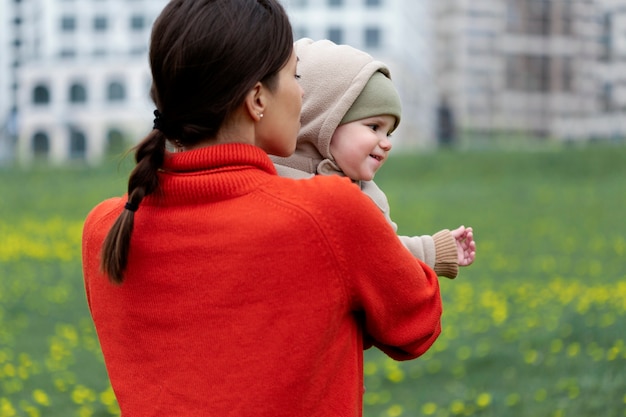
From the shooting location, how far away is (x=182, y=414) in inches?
67.9

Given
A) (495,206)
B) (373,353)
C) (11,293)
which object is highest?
(373,353)

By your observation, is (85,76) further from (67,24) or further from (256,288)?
(256,288)

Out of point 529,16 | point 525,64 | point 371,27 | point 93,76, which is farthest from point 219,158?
point 529,16

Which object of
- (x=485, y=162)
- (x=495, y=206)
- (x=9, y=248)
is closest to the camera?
(x=9, y=248)

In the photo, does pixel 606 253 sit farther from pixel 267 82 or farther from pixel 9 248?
pixel 267 82

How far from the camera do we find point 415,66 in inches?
2224

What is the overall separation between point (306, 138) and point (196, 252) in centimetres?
45

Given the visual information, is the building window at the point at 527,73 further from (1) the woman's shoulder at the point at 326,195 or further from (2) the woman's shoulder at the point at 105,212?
(1) the woman's shoulder at the point at 326,195

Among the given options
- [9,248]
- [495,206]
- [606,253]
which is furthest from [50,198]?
[606,253]

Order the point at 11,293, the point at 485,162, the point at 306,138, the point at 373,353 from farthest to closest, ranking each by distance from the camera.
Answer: the point at 485,162, the point at 11,293, the point at 373,353, the point at 306,138

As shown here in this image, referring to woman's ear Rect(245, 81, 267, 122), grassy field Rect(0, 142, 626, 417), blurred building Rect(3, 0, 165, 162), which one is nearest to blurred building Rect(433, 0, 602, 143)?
blurred building Rect(3, 0, 165, 162)

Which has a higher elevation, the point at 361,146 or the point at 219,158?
the point at 219,158

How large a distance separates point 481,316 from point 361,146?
20.1ft

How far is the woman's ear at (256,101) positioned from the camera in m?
1.74
